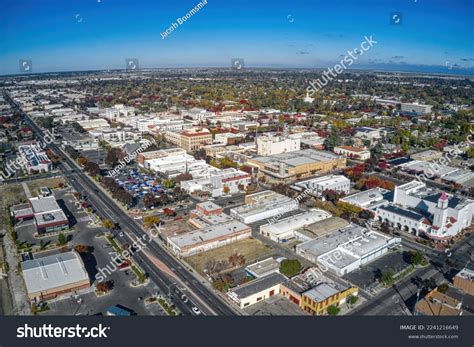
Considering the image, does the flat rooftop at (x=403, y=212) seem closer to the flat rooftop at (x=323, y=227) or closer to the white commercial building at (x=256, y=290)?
the flat rooftop at (x=323, y=227)

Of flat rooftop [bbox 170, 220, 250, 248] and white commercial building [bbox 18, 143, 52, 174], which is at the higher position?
white commercial building [bbox 18, 143, 52, 174]

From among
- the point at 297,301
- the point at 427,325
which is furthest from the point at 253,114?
the point at 427,325

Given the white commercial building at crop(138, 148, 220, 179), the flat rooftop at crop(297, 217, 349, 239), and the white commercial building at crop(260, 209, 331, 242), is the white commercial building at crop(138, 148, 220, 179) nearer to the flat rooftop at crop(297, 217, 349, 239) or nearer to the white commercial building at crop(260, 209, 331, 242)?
the white commercial building at crop(260, 209, 331, 242)

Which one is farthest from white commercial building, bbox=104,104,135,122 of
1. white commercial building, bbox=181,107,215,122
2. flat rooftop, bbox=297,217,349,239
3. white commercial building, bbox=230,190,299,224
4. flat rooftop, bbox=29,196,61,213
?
flat rooftop, bbox=297,217,349,239

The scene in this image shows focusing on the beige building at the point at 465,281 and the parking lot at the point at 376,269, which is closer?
the beige building at the point at 465,281

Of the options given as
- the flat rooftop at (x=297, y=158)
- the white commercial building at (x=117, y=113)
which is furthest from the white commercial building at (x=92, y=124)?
the flat rooftop at (x=297, y=158)

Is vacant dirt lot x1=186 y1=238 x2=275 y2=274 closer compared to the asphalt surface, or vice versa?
the asphalt surface

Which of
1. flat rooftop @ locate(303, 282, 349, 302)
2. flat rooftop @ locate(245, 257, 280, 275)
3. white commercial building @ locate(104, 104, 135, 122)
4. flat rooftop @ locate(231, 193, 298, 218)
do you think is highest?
white commercial building @ locate(104, 104, 135, 122)

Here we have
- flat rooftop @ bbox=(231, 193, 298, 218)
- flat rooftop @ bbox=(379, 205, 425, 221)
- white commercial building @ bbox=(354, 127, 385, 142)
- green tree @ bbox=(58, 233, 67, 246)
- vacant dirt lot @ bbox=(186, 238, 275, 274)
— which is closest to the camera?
vacant dirt lot @ bbox=(186, 238, 275, 274)
